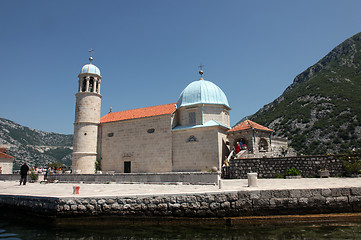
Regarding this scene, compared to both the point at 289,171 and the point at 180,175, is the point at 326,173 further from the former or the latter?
the point at 180,175

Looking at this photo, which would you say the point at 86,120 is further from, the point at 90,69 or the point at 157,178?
the point at 157,178

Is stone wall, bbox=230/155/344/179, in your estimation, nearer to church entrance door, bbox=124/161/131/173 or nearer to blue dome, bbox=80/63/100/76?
church entrance door, bbox=124/161/131/173

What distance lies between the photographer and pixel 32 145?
92.1 metres

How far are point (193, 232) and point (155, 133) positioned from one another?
18.1 metres

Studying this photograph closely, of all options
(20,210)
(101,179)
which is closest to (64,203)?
(20,210)

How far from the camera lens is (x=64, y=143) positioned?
377ft

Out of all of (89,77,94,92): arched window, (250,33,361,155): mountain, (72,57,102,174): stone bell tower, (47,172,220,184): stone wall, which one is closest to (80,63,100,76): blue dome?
(72,57,102,174): stone bell tower

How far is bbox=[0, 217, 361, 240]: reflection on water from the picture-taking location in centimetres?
723

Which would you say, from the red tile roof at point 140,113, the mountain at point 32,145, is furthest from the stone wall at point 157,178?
the mountain at point 32,145

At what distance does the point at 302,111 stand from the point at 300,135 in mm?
7872

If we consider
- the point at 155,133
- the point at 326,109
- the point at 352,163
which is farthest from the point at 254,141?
the point at 326,109

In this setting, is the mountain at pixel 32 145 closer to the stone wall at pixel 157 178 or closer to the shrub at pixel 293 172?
the stone wall at pixel 157 178

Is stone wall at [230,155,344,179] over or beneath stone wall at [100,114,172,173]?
beneath

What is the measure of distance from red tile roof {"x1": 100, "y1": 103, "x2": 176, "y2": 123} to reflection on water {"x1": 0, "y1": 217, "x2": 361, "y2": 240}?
17449 mm
